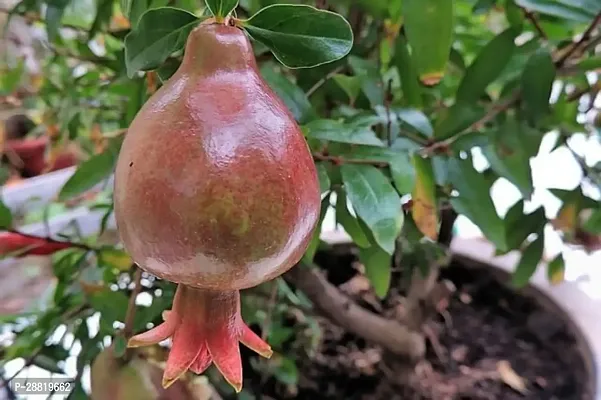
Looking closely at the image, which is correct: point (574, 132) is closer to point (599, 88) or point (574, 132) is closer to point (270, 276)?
point (599, 88)

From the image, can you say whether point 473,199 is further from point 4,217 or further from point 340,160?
point 4,217

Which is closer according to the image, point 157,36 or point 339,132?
point 157,36

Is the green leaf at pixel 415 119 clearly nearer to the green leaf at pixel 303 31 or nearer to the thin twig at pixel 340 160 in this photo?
the thin twig at pixel 340 160

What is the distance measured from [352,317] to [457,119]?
0.30 m

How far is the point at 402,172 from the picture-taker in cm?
41

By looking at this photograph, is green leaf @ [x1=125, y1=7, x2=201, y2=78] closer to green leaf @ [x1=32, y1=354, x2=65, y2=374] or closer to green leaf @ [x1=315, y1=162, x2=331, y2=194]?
green leaf @ [x1=315, y1=162, x2=331, y2=194]

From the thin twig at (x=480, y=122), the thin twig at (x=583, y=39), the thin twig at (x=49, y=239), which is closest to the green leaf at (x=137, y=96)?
the thin twig at (x=49, y=239)

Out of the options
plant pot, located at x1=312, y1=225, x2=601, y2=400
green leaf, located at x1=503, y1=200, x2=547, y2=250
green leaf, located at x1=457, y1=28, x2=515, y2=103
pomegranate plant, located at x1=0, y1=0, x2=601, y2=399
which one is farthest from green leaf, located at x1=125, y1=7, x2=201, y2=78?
plant pot, located at x1=312, y1=225, x2=601, y2=400

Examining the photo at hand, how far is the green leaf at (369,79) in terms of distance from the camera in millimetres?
481

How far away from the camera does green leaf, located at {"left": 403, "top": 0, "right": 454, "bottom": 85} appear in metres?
0.35

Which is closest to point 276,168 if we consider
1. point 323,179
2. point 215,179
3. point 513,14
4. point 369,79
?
point 215,179

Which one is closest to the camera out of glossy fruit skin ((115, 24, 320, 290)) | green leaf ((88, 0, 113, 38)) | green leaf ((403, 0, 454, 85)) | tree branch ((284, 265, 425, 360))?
glossy fruit skin ((115, 24, 320, 290))

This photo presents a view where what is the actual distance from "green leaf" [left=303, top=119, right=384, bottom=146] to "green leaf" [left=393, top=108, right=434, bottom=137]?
0.07 metres

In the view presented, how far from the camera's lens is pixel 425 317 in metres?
0.79
